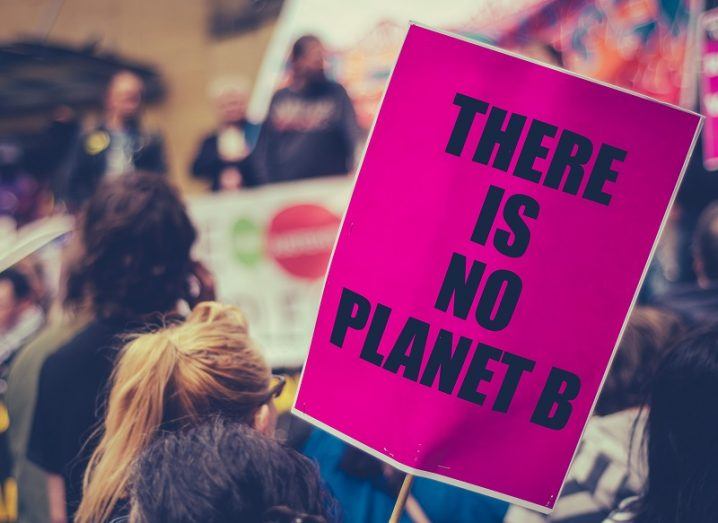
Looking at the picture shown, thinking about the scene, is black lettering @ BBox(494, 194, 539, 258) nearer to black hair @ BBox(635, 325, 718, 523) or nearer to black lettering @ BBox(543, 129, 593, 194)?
black lettering @ BBox(543, 129, 593, 194)

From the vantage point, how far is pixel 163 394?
1.69 meters

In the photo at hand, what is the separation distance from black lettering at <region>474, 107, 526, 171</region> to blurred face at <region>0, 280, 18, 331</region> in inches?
74.2

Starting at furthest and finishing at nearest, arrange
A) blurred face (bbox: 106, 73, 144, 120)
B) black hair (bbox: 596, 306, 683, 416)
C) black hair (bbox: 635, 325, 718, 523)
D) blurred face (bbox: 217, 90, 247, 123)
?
1. blurred face (bbox: 217, 90, 247, 123)
2. blurred face (bbox: 106, 73, 144, 120)
3. black hair (bbox: 596, 306, 683, 416)
4. black hair (bbox: 635, 325, 718, 523)

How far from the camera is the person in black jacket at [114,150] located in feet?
10.8

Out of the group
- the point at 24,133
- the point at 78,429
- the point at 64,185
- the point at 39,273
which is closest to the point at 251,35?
the point at 24,133

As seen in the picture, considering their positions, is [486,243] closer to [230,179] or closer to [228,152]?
[230,179]

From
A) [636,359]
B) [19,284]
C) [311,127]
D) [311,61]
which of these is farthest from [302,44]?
[636,359]

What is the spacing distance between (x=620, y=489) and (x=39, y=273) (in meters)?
2.09

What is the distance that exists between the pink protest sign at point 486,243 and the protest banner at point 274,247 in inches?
61.5

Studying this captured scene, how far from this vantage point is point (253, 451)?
5.06 ft

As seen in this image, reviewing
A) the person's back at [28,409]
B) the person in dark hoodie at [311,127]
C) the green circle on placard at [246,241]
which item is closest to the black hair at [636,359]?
the person's back at [28,409]

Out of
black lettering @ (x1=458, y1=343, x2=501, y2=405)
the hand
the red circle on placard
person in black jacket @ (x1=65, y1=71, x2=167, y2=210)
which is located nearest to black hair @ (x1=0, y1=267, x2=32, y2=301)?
person in black jacket @ (x1=65, y1=71, x2=167, y2=210)

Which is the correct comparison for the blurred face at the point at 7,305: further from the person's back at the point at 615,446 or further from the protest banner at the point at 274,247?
the person's back at the point at 615,446

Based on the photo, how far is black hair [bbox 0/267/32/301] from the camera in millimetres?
2752
